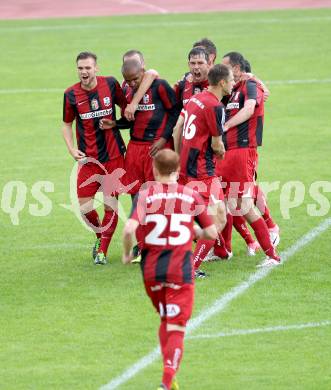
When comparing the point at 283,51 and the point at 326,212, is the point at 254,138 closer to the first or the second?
the point at 326,212

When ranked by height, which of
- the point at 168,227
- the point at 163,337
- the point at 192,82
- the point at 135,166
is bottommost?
the point at 163,337

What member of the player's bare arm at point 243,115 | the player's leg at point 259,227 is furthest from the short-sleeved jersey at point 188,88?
the player's leg at point 259,227

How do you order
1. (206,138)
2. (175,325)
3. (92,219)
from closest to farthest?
(175,325) < (206,138) < (92,219)

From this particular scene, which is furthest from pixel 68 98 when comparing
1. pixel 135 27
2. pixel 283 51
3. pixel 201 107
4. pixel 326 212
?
pixel 135 27

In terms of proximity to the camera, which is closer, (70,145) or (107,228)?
(70,145)

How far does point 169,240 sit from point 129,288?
306 centimetres

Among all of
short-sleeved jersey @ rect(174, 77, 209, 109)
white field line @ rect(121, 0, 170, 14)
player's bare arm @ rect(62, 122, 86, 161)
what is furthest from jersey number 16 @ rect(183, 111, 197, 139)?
white field line @ rect(121, 0, 170, 14)

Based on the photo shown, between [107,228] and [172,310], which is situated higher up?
[172,310]

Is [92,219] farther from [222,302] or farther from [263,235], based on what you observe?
[222,302]

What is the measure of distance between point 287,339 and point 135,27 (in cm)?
2525

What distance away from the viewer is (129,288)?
11.9 m

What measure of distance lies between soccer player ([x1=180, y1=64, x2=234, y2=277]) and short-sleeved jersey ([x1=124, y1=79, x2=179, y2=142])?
110cm

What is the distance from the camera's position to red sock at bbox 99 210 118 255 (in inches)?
511
